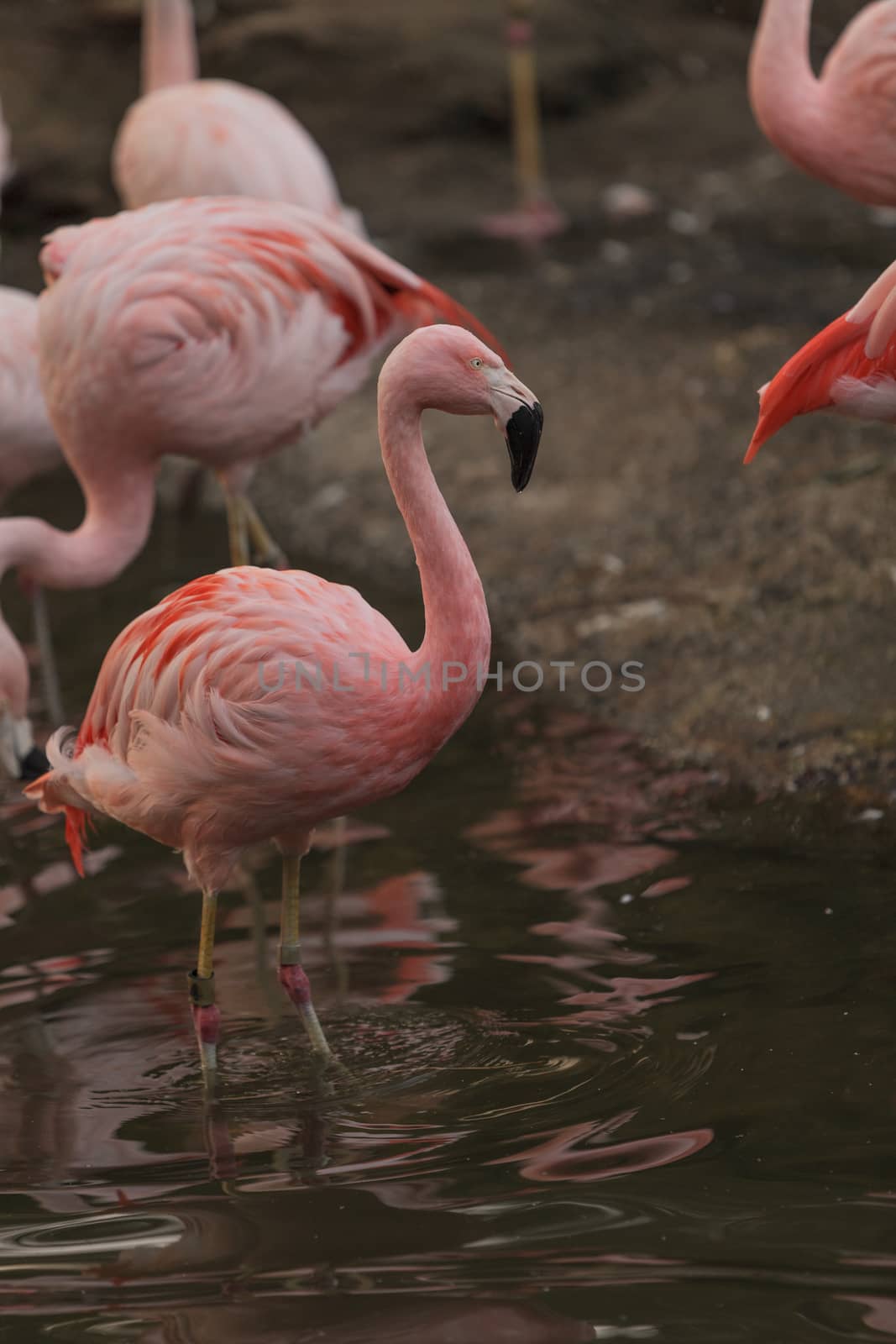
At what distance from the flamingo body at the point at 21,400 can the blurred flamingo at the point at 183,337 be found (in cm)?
48

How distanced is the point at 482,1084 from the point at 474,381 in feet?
4.00

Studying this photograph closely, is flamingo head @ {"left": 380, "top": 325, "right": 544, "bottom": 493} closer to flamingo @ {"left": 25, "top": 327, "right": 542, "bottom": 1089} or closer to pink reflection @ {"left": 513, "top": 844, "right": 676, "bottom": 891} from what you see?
flamingo @ {"left": 25, "top": 327, "right": 542, "bottom": 1089}

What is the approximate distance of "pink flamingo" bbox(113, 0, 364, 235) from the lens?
573 centimetres

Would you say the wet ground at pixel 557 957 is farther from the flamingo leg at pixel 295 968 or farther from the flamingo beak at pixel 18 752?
the flamingo beak at pixel 18 752

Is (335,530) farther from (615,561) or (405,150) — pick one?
(405,150)

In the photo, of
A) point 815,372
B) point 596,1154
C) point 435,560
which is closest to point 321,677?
point 435,560

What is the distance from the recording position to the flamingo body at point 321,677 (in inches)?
118

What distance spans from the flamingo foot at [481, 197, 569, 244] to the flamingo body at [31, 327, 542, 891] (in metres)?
6.19

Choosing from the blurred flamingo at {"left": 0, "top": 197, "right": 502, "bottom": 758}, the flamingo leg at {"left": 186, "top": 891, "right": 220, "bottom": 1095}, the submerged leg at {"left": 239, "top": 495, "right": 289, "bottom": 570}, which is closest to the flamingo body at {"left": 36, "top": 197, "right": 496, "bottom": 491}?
the blurred flamingo at {"left": 0, "top": 197, "right": 502, "bottom": 758}

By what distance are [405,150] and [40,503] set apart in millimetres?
4445

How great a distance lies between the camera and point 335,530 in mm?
6449

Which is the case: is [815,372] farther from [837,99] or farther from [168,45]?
[168,45]


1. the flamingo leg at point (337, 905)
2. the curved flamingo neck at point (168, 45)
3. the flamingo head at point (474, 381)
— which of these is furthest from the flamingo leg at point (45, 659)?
the curved flamingo neck at point (168, 45)

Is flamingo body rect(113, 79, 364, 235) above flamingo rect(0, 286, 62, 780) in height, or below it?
above
